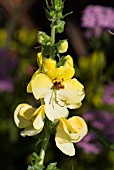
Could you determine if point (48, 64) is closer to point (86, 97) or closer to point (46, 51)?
point (46, 51)

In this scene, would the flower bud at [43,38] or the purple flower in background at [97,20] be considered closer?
the flower bud at [43,38]

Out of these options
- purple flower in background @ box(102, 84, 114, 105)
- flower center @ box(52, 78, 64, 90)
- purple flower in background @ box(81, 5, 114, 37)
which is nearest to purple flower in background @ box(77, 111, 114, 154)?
purple flower in background @ box(102, 84, 114, 105)

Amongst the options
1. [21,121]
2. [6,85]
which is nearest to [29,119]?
[21,121]

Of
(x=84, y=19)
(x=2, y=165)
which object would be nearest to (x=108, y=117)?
A: (x=84, y=19)

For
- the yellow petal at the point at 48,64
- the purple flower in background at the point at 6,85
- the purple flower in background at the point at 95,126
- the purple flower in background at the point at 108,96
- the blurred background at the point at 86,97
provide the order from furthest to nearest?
1. the purple flower in background at the point at 6,85
2. the purple flower in background at the point at 108,96
3. the blurred background at the point at 86,97
4. the purple flower in background at the point at 95,126
5. the yellow petal at the point at 48,64

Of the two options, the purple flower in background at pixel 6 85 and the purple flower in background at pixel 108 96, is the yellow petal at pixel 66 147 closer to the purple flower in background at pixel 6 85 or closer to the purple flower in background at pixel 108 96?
the purple flower in background at pixel 108 96

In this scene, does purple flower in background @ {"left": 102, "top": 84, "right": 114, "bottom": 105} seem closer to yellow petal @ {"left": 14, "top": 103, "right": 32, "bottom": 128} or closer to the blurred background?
the blurred background

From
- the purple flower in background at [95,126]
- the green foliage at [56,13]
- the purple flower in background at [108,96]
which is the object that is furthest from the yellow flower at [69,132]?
the purple flower in background at [108,96]

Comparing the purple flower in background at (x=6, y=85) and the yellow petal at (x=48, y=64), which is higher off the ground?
the yellow petal at (x=48, y=64)
